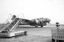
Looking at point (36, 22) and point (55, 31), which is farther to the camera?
point (36, 22)

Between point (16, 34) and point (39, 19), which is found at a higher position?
point (39, 19)

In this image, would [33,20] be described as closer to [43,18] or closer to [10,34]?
[43,18]

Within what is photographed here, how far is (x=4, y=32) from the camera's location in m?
9.16

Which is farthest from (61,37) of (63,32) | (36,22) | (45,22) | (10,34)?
(45,22)

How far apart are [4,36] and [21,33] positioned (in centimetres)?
215

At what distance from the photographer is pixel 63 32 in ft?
18.5

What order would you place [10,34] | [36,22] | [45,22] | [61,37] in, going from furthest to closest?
1. [45,22]
2. [36,22]
3. [10,34]
4. [61,37]

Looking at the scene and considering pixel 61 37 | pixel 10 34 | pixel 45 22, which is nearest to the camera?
pixel 61 37

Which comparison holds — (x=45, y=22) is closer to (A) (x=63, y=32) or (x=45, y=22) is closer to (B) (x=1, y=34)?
(B) (x=1, y=34)

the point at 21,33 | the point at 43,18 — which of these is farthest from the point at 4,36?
the point at 43,18

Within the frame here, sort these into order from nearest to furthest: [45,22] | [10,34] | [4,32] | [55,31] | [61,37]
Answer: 1. [61,37]
2. [55,31]
3. [10,34]
4. [4,32]
5. [45,22]

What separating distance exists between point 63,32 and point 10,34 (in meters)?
5.10

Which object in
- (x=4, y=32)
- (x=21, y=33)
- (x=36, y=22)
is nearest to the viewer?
(x=4, y=32)

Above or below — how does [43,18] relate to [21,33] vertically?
above
